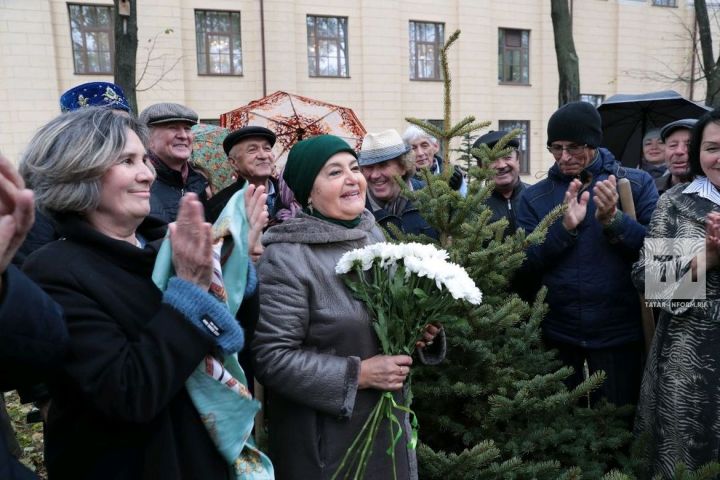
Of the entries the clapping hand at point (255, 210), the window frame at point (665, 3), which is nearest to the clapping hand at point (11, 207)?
the clapping hand at point (255, 210)

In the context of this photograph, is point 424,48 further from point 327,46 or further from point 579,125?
Answer: point 579,125

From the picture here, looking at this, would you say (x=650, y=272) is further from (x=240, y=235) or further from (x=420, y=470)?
(x=240, y=235)

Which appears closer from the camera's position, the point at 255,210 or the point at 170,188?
the point at 255,210

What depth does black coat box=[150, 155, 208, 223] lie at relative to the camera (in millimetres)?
3723

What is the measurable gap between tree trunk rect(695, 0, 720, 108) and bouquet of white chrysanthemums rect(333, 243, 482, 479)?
1061cm

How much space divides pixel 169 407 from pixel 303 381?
0.55m

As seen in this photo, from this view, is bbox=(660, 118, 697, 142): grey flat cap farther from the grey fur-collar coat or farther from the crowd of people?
the grey fur-collar coat

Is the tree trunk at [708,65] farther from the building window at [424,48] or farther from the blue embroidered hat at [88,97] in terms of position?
the blue embroidered hat at [88,97]

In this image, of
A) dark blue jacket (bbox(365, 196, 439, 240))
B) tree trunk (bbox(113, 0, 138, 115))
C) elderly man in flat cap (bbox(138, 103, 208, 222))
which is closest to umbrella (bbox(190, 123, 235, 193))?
elderly man in flat cap (bbox(138, 103, 208, 222))

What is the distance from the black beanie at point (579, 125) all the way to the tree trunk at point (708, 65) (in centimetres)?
893

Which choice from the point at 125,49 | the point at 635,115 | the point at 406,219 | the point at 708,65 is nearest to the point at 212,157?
the point at 406,219

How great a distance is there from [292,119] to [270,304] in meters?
3.88

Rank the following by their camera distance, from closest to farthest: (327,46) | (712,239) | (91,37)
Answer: (712,239)
(91,37)
(327,46)

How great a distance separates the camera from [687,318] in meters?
2.62
